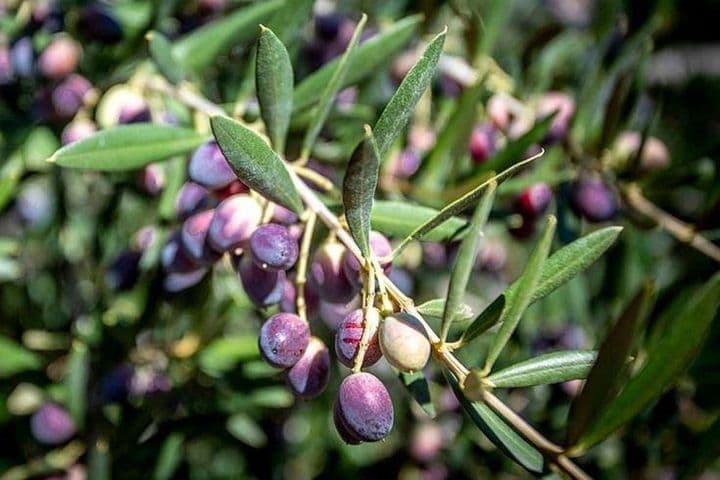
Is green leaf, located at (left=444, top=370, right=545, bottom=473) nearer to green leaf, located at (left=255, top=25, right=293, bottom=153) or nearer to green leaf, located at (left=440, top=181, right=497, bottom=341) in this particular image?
green leaf, located at (left=440, top=181, right=497, bottom=341)

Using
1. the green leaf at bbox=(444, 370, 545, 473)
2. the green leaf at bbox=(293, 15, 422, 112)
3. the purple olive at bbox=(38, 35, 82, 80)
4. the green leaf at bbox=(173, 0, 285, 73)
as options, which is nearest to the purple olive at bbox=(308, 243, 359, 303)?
the green leaf at bbox=(444, 370, 545, 473)

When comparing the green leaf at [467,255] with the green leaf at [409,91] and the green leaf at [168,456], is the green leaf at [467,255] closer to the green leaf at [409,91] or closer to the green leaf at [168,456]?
the green leaf at [409,91]

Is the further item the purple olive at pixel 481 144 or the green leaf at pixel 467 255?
the purple olive at pixel 481 144

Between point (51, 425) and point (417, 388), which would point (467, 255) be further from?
point (51, 425)

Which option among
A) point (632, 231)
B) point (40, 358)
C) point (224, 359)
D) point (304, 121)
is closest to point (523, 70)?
point (632, 231)

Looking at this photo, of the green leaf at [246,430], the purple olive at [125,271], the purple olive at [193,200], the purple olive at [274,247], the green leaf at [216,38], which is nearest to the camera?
the purple olive at [274,247]

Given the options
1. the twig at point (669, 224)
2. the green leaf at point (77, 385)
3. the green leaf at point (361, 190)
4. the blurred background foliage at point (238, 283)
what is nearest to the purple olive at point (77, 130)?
the blurred background foliage at point (238, 283)

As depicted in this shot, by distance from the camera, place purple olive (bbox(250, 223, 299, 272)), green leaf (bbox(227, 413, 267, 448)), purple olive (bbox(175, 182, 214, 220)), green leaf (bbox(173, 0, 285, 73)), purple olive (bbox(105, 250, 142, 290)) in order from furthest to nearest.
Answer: green leaf (bbox(227, 413, 267, 448)) < purple olive (bbox(105, 250, 142, 290)) < green leaf (bbox(173, 0, 285, 73)) < purple olive (bbox(175, 182, 214, 220)) < purple olive (bbox(250, 223, 299, 272))

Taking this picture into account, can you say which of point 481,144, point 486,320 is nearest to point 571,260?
point 486,320
